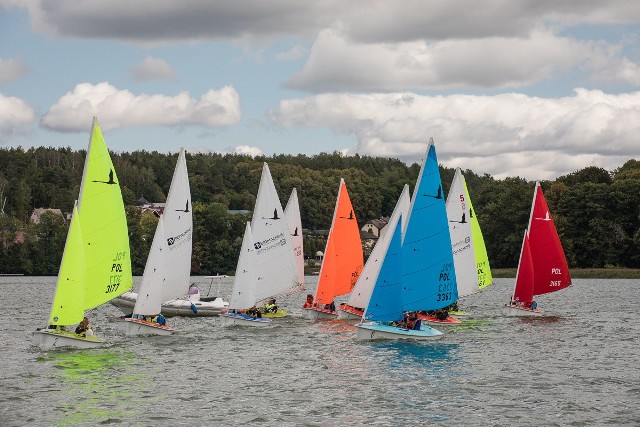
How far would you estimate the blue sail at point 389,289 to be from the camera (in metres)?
41.9

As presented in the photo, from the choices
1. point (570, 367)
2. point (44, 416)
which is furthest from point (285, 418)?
point (570, 367)

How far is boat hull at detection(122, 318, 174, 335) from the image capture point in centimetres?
4466

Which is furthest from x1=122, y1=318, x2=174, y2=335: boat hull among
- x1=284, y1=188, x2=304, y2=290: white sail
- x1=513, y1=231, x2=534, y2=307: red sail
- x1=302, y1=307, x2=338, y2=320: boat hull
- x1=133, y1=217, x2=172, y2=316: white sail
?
x1=513, y1=231, x2=534, y2=307: red sail

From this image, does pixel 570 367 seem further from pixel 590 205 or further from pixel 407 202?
pixel 590 205

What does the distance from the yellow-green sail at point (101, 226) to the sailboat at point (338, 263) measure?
46.0 feet

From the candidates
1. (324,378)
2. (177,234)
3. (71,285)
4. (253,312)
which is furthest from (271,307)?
(324,378)

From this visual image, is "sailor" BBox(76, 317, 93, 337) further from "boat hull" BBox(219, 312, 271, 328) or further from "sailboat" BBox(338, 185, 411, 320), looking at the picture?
"sailboat" BBox(338, 185, 411, 320)

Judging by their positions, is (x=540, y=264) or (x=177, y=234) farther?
(x=540, y=264)

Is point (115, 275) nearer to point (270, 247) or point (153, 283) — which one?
point (153, 283)

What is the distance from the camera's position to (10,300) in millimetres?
83188

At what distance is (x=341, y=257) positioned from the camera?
2202 inches

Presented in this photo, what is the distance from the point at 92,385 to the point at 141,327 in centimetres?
1252

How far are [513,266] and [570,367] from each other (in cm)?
9276

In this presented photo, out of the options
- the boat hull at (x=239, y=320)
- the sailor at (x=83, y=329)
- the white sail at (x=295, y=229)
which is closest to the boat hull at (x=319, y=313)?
the white sail at (x=295, y=229)
